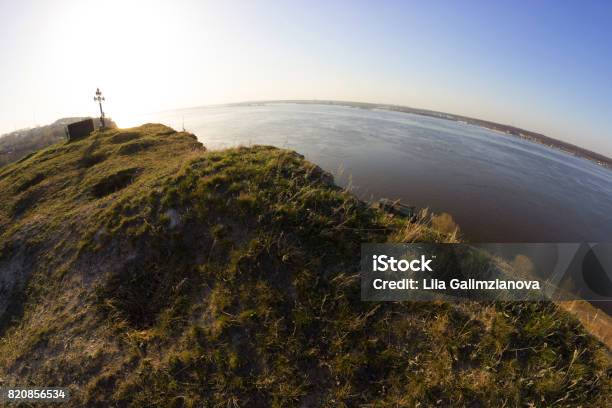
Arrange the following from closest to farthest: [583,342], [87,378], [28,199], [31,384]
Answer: [583,342]
[87,378]
[31,384]
[28,199]

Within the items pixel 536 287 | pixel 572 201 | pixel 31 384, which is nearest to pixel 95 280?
pixel 31 384

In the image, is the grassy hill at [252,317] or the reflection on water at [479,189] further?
the reflection on water at [479,189]

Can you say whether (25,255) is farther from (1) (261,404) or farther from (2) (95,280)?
(1) (261,404)

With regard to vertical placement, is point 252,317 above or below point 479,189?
below

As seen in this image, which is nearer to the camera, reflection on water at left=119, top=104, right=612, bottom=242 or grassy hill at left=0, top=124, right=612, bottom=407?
grassy hill at left=0, top=124, right=612, bottom=407

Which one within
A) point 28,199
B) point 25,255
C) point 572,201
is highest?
point 28,199

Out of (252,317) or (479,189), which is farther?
(479,189)

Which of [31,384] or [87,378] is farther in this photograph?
[31,384]

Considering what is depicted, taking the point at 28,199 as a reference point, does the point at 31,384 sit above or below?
below
